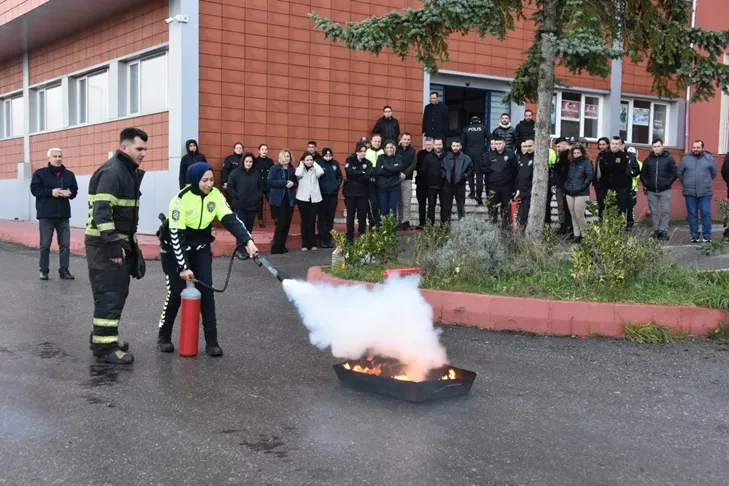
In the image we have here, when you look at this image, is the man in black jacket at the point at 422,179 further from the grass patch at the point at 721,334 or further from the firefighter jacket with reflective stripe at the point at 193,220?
the firefighter jacket with reflective stripe at the point at 193,220

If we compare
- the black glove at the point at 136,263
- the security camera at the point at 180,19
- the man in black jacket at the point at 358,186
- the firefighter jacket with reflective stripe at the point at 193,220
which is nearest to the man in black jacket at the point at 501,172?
the man in black jacket at the point at 358,186

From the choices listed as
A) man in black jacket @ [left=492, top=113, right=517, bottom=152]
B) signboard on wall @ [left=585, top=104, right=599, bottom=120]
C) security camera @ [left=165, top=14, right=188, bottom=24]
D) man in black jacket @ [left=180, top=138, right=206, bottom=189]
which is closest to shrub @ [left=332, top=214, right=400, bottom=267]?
man in black jacket @ [left=180, top=138, right=206, bottom=189]

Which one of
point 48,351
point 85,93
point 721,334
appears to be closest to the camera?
point 48,351

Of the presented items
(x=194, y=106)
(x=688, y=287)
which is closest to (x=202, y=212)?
(x=688, y=287)

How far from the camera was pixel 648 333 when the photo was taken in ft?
23.7

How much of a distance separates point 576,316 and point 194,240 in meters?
3.97

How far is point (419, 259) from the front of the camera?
360 inches

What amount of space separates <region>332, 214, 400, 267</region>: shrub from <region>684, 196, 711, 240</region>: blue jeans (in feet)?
23.2

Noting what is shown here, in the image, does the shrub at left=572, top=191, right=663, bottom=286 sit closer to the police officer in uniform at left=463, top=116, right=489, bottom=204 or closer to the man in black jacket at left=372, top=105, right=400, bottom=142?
the police officer in uniform at left=463, top=116, right=489, bottom=204

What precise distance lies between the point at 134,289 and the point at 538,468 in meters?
7.68

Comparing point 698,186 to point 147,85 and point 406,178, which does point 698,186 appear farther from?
point 147,85

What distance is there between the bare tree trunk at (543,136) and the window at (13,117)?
1900 centimetres

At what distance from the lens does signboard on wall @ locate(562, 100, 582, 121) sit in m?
21.4

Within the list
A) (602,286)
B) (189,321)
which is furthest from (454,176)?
(189,321)
